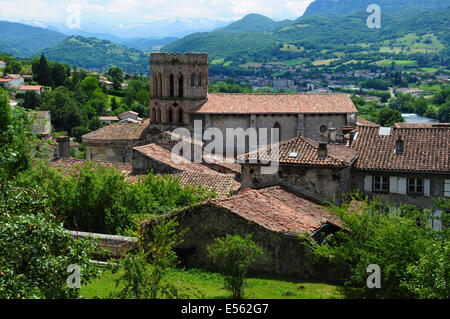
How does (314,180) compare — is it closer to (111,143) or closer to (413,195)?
(413,195)

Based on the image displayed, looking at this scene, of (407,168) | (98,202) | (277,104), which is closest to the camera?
(98,202)

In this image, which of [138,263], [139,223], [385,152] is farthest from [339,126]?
[138,263]

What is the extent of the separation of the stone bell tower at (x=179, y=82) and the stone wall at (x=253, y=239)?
34663 mm

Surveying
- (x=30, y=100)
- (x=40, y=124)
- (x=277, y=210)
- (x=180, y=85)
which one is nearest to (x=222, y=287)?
(x=277, y=210)

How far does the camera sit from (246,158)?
31.0 m

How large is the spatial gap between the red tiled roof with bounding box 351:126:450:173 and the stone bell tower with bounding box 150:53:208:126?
888 inches

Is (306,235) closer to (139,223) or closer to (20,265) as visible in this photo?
(139,223)

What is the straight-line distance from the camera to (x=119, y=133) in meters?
56.2

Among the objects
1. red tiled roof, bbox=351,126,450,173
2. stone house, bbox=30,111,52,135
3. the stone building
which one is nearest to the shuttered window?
red tiled roof, bbox=351,126,450,173

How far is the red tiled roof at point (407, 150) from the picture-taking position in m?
32.8

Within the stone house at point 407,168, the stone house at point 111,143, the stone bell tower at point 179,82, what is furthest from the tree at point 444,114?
the stone house at point 407,168

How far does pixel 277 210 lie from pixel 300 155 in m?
6.74

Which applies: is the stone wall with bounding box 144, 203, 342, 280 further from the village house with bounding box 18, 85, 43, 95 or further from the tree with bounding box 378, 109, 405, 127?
the village house with bounding box 18, 85, 43, 95

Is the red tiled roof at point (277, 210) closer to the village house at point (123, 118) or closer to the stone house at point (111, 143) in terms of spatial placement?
the stone house at point (111, 143)
